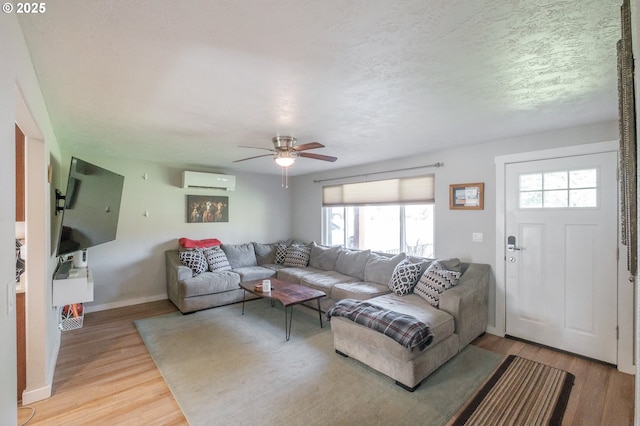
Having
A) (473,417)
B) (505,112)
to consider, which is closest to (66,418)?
(473,417)

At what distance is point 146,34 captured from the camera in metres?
1.37

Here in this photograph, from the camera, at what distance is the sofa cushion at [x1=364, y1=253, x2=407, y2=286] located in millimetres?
4056

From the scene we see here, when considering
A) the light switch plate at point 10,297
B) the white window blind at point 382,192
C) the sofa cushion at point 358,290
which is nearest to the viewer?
the light switch plate at point 10,297

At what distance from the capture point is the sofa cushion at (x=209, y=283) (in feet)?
13.3

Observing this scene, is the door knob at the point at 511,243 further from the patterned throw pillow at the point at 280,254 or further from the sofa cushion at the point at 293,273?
the patterned throw pillow at the point at 280,254

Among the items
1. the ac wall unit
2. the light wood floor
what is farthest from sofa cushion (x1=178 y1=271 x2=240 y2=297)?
the ac wall unit

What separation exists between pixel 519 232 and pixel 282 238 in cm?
453

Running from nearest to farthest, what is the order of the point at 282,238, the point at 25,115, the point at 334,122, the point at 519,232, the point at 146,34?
the point at 146,34 → the point at 25,115 → the point at 334,122 → the point at 519,232 → the point at 282,238

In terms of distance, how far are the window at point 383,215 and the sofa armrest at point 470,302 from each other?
0.84 meters

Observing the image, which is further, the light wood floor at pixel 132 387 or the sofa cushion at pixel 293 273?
the sofa cushion at pixel 293 273

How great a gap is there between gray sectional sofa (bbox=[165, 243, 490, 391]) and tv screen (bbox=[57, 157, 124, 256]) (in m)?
1.46

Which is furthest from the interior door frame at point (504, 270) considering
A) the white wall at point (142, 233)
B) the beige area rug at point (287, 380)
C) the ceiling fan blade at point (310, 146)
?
the white wall at point (142, 233)

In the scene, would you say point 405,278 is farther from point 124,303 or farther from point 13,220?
point 124,303

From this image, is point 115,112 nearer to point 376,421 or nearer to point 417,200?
point 376,421
